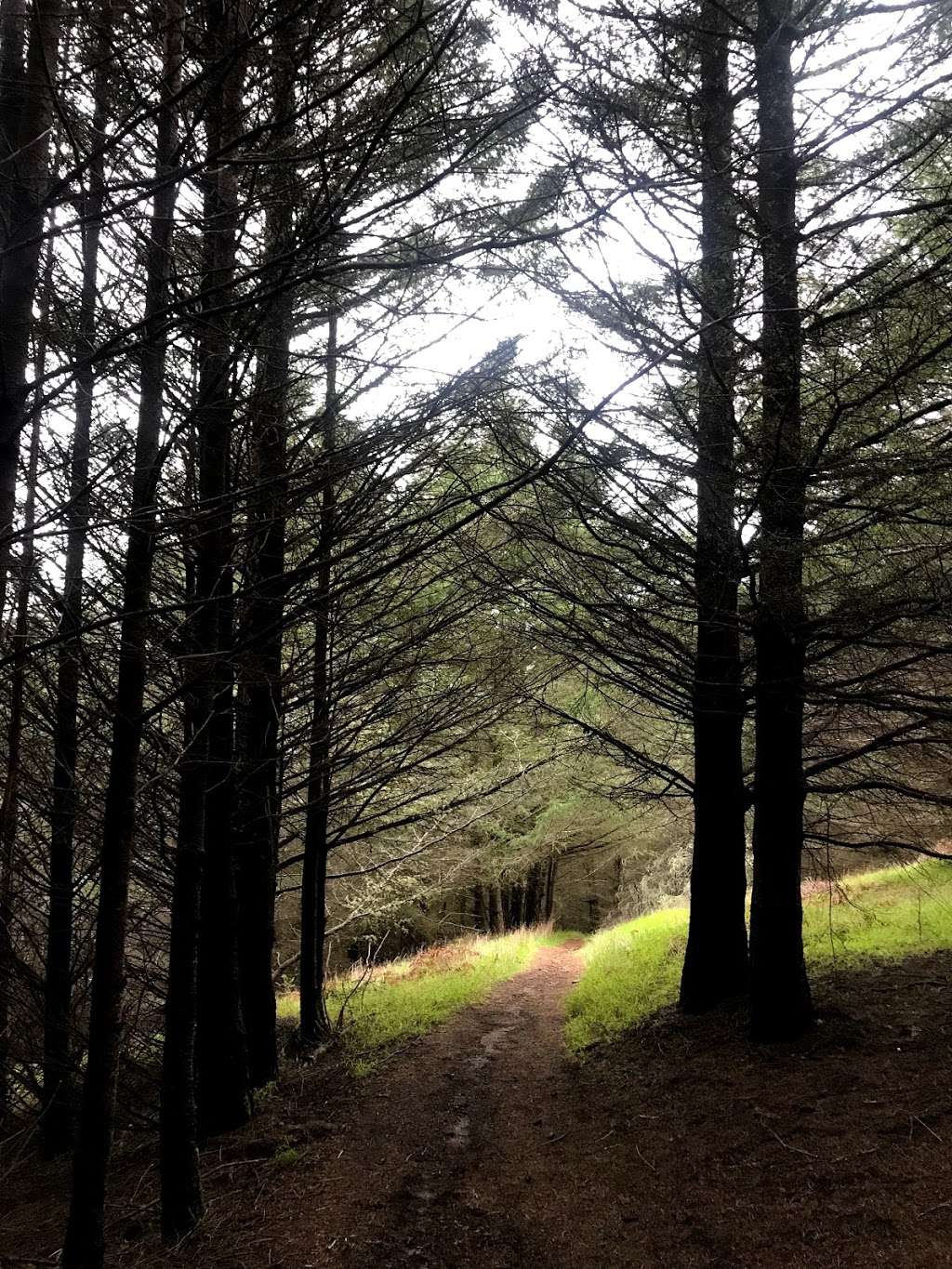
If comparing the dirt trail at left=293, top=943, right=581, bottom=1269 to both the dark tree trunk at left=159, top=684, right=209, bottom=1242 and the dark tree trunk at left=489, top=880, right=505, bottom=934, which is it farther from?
the dark tree trunk at left=489, top=880, right=505, bottom=934

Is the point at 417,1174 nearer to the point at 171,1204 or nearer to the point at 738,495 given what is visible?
the point at 171,1204

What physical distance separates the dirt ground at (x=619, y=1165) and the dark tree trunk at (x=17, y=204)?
4174mm

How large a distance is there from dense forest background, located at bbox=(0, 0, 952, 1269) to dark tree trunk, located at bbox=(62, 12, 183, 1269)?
22 millimetres

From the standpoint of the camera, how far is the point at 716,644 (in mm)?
7730

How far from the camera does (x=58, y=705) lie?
18.0ft

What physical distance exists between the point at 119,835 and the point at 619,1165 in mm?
3878

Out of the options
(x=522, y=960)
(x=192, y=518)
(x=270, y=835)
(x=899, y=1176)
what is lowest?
(x=522, y=960)

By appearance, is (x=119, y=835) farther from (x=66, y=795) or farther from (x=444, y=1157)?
(x=444, y=1157)

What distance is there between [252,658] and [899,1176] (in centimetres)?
476

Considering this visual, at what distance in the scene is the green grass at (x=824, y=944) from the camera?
778 cm

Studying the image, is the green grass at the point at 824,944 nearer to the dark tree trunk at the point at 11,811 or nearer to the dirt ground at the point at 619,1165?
the dirt ground at the point at 619,1165

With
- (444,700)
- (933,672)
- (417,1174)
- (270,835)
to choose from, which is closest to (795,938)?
(933,672)

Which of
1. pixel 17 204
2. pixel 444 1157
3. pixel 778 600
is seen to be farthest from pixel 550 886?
pixel 17 204

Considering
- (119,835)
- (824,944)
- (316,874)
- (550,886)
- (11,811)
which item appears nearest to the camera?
(119,835)
